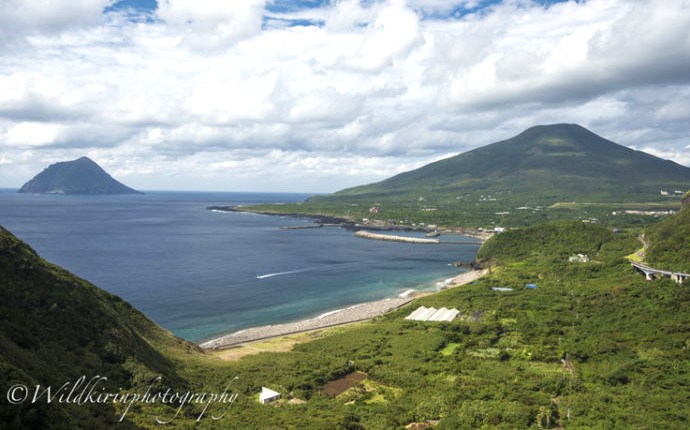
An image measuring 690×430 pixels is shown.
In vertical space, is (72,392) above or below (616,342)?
above

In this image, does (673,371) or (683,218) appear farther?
(683,218)

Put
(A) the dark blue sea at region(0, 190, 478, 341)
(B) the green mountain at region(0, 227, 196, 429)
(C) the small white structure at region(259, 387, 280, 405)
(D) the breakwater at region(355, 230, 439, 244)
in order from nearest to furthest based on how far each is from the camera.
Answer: (B) the green mountain at region(0, 227, 196, 429), (C) the small white structure at region(259, 387, 280, 405), (A) the dark blue sea at region(0, 190, 478, 341), (D) the breakwater at region(355, 230, 439, 244)

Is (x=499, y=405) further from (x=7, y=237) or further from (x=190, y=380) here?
(x=7, y=237)

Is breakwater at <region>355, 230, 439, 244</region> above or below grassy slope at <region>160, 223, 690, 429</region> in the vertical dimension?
above

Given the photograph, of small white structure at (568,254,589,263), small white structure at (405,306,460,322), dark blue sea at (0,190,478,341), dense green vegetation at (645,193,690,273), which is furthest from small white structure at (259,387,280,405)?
small white structure at (568,254,589,263)

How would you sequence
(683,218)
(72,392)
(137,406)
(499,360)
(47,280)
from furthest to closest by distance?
(683,218)
(499,360)
(47,280)
(137,406)
(72,392)

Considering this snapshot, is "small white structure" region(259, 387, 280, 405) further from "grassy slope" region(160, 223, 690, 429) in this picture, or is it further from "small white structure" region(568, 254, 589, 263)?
"small white structure" region(568, 254, 589, 263)

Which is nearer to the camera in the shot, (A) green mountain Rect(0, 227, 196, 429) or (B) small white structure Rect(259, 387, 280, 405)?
(A) green mountain Rect(0, 227, 196, 429)

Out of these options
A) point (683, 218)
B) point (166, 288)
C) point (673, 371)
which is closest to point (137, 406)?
point (673, 371)
